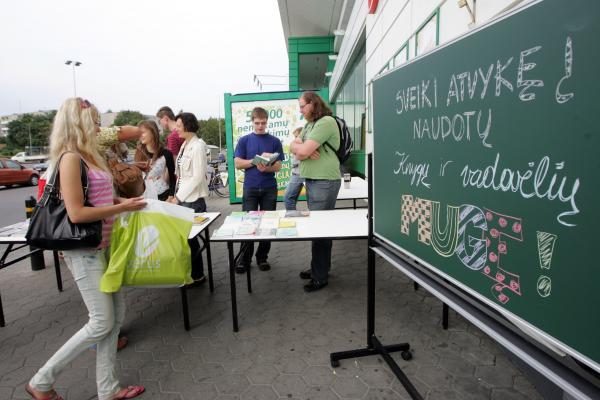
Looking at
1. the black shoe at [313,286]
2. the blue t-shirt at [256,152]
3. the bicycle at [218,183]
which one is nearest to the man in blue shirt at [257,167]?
the blue t-shirt at [256,152]

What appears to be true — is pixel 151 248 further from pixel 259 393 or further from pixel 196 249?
pixel 196 249

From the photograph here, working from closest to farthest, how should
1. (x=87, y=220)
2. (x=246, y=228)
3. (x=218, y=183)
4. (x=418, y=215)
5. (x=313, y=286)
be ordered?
(x=418, y=215) → (x=87, y=220) → (x=246, y=228) → (x=313, y=286) → (x=218, y=183)

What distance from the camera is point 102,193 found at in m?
1.90

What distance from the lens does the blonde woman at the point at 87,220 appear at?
5.76 feet

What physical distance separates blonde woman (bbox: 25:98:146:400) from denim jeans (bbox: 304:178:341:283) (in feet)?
5.49

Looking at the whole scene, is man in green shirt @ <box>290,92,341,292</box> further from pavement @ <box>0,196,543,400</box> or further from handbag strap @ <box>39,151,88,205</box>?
handbag strap @ <box>39,151,88,205</box>

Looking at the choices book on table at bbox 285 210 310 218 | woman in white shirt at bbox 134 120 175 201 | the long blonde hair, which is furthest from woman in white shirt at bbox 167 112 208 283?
the long blonde hair

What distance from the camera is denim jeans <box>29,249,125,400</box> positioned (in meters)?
1.89

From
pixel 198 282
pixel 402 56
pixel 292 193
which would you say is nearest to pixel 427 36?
pixel 402 56

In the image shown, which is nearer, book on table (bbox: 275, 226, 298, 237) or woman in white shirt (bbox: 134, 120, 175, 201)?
book on table (bbox: 275, 226, 298, 237)

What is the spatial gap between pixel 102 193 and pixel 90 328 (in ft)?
2.31

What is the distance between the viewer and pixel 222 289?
11.7 feet

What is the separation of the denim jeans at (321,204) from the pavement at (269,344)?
0.68 ft

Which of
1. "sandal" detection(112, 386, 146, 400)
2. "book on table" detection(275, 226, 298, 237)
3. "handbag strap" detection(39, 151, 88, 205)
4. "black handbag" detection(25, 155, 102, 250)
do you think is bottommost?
"sandal" detection(112, 386, 146, 400)
